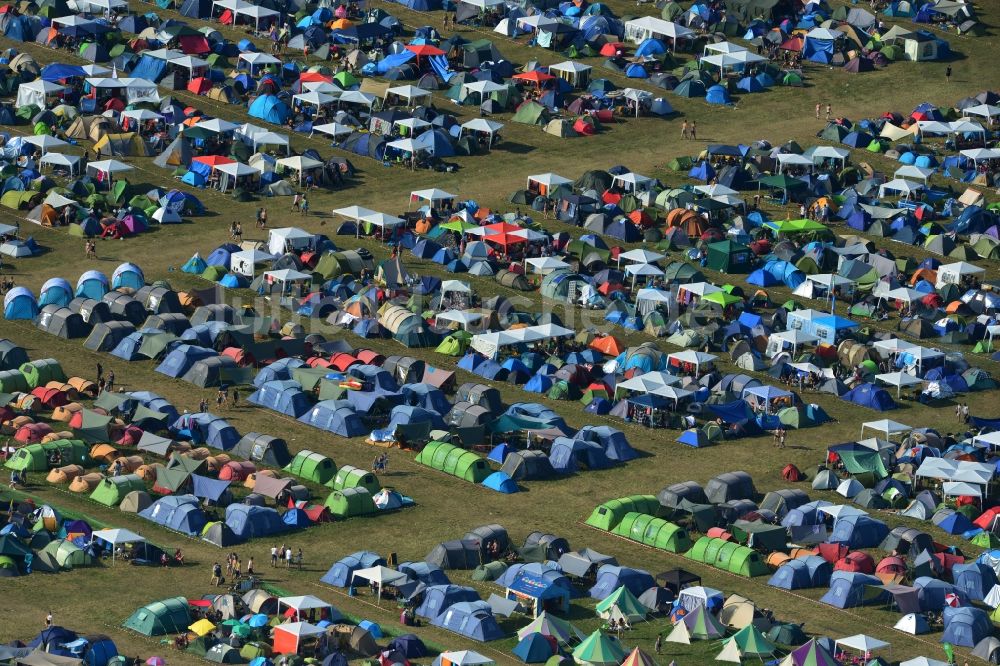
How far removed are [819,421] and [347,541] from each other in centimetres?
2904

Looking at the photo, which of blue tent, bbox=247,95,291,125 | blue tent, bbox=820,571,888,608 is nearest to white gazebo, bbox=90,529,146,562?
blue tent, bbox=820,571,888,608

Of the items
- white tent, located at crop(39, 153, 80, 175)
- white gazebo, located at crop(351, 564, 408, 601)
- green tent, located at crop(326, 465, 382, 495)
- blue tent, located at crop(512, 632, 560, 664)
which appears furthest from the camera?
white tent, located at crop(39, 153, 80, 175)

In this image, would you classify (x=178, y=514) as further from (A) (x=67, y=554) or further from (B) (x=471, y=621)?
(B) (x=471, y=621)

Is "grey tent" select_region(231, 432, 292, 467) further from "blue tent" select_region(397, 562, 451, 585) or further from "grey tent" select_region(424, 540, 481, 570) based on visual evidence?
"blue tent" select_region(397, 562, 451, 585)

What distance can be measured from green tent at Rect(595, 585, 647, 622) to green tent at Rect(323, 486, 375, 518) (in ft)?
45.8

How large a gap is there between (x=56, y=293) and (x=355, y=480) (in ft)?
89.8

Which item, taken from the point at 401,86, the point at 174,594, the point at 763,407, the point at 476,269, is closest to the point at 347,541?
the point at 174,594

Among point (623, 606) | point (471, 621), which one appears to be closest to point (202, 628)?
point (471, 621)

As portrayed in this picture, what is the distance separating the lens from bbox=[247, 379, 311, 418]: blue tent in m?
114

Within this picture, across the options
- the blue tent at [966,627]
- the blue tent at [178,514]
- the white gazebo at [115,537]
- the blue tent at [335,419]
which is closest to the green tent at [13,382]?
the blue tent at [335,419]

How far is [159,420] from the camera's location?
10969cm

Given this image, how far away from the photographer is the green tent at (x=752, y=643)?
9081 cm

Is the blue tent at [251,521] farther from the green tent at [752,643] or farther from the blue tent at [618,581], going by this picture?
the green tent at [752,643]

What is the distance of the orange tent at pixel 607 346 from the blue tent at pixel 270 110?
1514 inches
